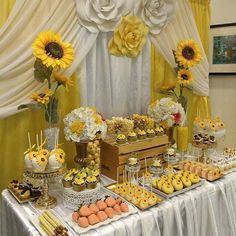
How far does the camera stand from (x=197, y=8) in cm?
237

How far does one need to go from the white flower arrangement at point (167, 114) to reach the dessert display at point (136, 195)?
0.54m

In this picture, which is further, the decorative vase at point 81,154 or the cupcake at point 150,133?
the cupcake at point 150,133

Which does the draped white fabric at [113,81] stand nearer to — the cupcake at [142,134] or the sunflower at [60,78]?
the sunflower at [60,78]

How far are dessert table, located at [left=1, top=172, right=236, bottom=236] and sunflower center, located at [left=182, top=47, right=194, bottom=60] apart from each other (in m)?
0.79

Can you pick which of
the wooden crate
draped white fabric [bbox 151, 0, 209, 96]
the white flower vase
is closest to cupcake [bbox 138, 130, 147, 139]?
the wooden crate

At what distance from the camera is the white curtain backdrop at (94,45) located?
4.83ft

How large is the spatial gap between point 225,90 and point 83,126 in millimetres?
1761

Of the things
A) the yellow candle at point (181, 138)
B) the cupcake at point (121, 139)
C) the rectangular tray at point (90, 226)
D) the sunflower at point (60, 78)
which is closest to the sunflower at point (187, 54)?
the yellow candle at point (181, 138)

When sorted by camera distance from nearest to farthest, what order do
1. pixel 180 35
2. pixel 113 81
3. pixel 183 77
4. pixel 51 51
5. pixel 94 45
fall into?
pixel 51 51 < pixel 94 45 < pixel 113 81 < pixel 183 77 < pixel 180 35

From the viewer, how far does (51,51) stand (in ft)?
4.41

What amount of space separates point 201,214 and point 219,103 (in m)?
1.55

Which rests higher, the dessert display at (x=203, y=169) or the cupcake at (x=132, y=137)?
the cupcake at (x=132, y=137)

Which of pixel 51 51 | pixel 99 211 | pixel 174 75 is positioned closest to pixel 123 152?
pixel 99 211

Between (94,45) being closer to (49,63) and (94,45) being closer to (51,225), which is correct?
(49,63)
